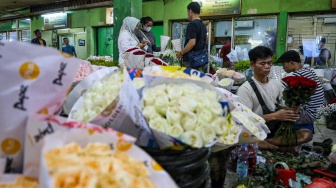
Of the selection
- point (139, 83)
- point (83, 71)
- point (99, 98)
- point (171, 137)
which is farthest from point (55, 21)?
point (171, 137)

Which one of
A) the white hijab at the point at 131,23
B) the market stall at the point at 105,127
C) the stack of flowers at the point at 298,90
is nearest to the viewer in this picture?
the market stall at the point at 105,127

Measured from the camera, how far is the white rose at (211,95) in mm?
1192

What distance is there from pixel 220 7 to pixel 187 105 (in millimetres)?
9771

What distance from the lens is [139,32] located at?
19.8ft

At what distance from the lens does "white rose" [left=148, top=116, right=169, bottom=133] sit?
3.52ft

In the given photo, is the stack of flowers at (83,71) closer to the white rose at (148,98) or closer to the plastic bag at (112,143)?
the white rose at (148,98)

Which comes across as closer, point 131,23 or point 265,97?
point 265,97

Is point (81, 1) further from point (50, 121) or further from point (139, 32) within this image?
point (50, 121)

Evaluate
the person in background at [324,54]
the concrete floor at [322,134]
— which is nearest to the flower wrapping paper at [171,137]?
the concrete floor at [322,134]

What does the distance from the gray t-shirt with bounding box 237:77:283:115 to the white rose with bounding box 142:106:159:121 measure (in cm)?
246

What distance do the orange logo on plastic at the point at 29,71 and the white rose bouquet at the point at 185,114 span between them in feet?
1.33

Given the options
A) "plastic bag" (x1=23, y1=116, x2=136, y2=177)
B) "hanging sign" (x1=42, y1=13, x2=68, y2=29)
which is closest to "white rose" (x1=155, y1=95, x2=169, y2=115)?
"plastic bag" (x1=23, y1=116, x2=136, y2=177)

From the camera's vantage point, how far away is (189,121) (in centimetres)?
109

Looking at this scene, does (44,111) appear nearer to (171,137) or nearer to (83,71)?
(171,137)
